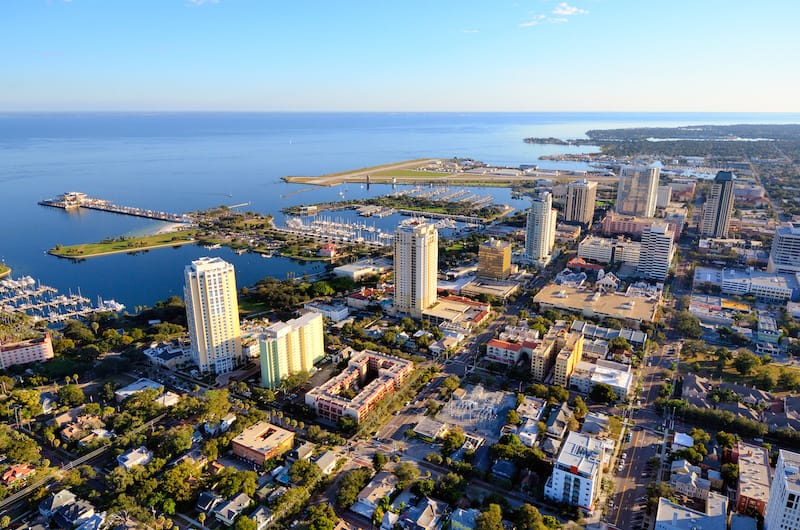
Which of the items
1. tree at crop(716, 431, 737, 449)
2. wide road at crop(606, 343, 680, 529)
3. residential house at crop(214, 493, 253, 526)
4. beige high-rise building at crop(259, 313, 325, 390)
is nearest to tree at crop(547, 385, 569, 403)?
wide road at crop(606, 343, 680, 529)

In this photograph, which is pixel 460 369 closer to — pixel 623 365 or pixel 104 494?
pixel 623 365

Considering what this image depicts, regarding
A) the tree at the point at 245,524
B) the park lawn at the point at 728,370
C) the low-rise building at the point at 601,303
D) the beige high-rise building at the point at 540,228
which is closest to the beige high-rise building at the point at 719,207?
the beige high-rise building at the point at 540,228

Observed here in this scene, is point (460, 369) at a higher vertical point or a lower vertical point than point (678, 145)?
lower

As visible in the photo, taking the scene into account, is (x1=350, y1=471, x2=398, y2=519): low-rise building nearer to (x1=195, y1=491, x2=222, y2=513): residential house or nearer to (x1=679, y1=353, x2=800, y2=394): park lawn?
(x1=195, y1=491, x2=222, y2=513): residential house

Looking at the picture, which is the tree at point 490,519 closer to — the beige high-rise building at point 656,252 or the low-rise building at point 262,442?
the low-rise building at point 262,442

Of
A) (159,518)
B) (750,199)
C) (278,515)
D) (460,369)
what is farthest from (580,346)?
(750,199)
